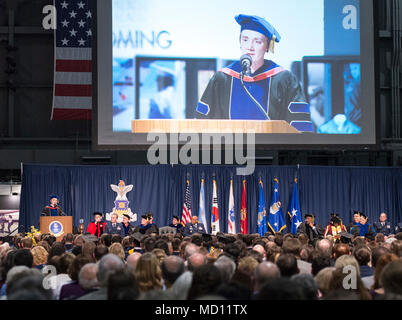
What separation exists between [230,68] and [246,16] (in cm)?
150

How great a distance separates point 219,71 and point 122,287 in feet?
40.2

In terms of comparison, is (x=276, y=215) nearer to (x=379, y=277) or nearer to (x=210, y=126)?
(x=210, y=126)

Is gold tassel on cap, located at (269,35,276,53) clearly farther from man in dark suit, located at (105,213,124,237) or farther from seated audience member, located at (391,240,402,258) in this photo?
seated audience member, located at (391,240,402,258)

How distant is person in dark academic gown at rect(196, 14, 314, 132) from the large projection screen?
0.03 meters

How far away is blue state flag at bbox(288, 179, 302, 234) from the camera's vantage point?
1780 cm

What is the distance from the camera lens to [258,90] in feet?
51.4

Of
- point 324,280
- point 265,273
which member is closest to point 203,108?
point 324,280

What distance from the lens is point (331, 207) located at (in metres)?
18.8

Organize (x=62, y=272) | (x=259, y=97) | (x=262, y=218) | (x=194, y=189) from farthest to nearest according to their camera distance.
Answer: (x=194, y=189), (x=262, y=218), (x=259, y=97), (x=62, y=272)

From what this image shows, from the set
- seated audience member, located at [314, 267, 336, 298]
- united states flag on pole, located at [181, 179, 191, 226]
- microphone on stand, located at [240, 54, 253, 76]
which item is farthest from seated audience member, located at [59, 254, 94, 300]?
united states flag on pole, located at [181, 179, 191, 226]

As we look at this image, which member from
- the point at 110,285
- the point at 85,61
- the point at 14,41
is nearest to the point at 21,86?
the point at 14,41

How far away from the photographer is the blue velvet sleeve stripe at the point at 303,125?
15.7m
